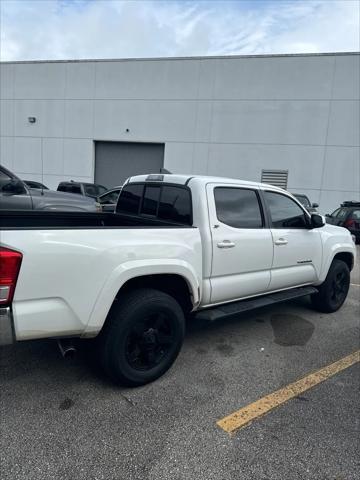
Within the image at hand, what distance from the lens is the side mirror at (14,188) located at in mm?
7293

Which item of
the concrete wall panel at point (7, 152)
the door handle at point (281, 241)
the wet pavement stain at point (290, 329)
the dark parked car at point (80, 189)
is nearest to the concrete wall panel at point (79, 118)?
the concrete wall panel at point (7, 152)

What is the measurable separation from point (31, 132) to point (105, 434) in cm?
2203

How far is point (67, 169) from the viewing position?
68.7 feet

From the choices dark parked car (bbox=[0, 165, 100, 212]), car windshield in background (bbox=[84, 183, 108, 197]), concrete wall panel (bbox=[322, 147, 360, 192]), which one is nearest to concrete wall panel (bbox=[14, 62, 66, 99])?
car windshield in background (bbox=[84, 183, 108, 197])

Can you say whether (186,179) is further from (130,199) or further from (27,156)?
(27,156)

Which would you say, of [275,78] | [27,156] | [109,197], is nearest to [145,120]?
[275,78]

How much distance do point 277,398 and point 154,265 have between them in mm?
1508

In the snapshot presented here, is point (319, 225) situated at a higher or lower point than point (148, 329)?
higher

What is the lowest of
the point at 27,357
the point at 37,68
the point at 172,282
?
the point at 27,357

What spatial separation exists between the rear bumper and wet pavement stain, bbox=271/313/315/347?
290cm

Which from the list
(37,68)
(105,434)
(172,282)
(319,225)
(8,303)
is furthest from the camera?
(37,68)

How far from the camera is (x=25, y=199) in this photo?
7.36 metres

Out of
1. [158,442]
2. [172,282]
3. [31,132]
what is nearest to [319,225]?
[172,282]

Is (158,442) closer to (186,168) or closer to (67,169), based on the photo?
(186,168)
